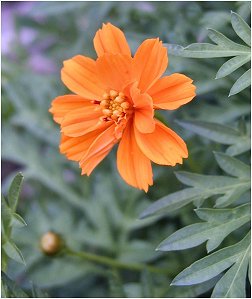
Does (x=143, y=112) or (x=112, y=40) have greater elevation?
(x=112, y=40)

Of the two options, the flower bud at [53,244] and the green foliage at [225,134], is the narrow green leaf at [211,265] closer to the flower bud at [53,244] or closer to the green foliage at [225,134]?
the green foliage at [225,134]

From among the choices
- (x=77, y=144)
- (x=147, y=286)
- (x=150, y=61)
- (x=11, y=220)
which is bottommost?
(x=147, y=286)

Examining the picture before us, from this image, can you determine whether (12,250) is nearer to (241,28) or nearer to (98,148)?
(98,148)

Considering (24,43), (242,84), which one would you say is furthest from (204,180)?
(24,43)

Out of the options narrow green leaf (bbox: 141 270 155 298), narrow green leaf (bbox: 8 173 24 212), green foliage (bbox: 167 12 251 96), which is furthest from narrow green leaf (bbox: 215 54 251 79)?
narrow green leaf (bbox: 141 270 155 298)

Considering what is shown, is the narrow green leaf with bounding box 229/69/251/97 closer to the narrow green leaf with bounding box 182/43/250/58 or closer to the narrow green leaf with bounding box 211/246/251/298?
the narrow green leaf with bounding box 182/43/250/58

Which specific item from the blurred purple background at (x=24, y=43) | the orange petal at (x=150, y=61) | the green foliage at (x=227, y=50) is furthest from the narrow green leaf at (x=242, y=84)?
the blurred purple background at (x=24, y=43)
